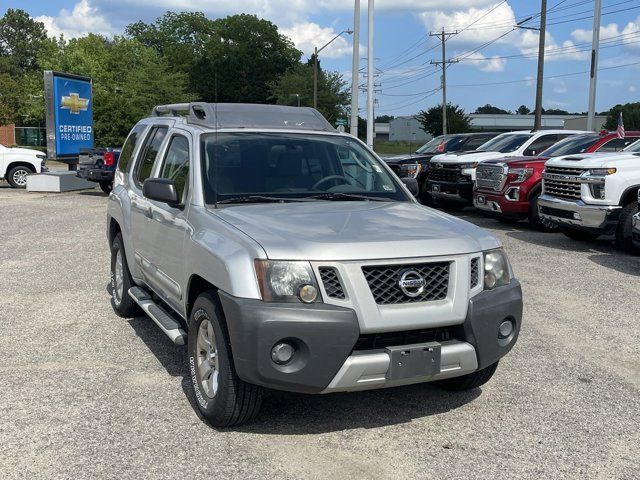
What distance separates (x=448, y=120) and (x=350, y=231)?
64.3m

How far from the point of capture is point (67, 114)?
23797 mm

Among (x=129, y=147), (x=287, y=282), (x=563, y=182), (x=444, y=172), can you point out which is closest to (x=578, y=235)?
(x=563, y=182)

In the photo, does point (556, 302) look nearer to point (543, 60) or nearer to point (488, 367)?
point (488, 367)

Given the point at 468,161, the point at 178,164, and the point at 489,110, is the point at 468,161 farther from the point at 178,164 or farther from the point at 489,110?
the point at 489,110

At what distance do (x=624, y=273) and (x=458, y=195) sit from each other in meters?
6.16

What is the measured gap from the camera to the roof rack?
5348mm

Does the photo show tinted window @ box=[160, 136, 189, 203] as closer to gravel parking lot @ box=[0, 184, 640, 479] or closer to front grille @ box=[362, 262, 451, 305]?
gravel parking lot @ box=[0, 184, 640, 479]

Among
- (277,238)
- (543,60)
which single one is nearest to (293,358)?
(277,238)

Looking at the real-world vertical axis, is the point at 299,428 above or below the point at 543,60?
below

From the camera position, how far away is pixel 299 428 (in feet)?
13.7

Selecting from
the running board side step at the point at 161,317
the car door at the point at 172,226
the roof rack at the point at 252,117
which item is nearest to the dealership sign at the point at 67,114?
the running board side step at the point at 161,317

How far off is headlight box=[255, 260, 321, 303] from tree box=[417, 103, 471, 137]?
208ft

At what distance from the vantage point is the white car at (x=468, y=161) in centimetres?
1498

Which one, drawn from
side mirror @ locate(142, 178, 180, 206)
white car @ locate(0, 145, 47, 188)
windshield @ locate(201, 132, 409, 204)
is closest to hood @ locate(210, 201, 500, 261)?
windshield @ locate(201, 132, 409, 204)
